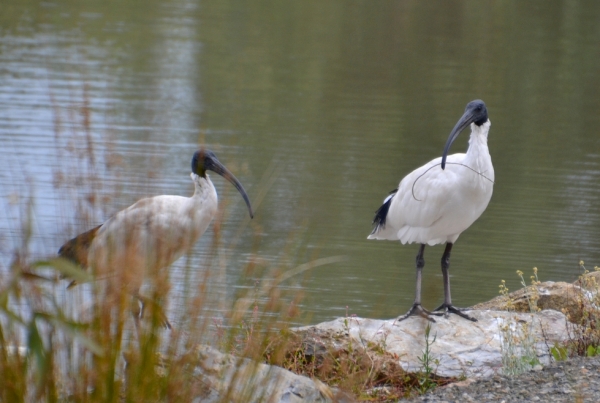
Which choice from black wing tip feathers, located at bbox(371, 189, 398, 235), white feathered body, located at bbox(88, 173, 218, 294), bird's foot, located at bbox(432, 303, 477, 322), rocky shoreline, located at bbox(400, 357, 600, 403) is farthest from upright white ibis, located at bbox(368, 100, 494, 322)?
white feathered body, located at bbox(88, 173, 218, 294)

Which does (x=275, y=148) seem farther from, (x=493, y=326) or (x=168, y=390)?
(x=168, y=390)

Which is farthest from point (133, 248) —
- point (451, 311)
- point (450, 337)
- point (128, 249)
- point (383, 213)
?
point (383, 213)

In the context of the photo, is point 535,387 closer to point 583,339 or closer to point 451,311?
point 583,339

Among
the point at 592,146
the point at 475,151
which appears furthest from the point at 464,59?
the point at 475,151

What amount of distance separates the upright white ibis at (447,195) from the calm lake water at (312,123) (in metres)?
0.63

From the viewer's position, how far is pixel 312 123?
53.9 ft

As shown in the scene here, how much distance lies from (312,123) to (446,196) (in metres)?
10.0

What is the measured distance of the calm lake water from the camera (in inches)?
149

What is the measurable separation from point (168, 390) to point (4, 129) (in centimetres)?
1192

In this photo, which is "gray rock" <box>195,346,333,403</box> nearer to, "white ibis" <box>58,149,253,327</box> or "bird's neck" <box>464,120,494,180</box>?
"white ibis" <box>58,149,253,327</box>

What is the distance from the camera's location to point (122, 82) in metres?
18.3

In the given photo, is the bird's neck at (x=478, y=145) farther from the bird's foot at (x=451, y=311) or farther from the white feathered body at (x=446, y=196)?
the bird's foot at (x=451, y=311)

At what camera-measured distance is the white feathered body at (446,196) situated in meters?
6.44

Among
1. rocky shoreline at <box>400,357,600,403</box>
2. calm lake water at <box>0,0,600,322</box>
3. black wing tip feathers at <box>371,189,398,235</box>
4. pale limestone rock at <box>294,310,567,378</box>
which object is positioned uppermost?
rocky shoreline at <box>400,357,600,403</box>
